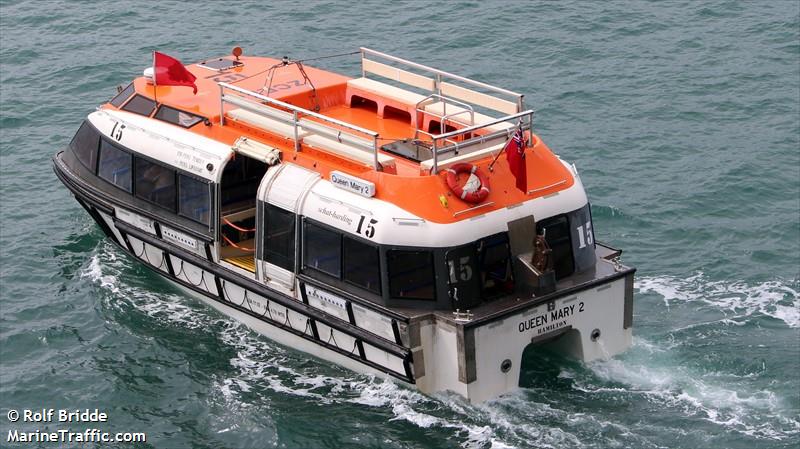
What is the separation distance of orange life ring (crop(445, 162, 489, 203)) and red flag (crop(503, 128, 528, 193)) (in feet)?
1.62

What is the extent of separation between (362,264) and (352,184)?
1.24 meters

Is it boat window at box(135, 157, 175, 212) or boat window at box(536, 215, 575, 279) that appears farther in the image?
boat window at box(135, 157, 175, 212)

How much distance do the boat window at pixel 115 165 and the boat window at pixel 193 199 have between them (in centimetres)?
139

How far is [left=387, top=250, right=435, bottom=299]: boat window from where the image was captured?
21094 millimetres

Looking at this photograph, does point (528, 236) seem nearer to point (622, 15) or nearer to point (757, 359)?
point (757, 359)

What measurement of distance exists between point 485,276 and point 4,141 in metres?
15.9

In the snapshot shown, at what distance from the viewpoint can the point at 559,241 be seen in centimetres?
2206

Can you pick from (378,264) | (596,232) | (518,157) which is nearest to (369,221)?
(378,264)

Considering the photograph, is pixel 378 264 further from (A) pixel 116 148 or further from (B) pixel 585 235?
(A) pixel 116 148

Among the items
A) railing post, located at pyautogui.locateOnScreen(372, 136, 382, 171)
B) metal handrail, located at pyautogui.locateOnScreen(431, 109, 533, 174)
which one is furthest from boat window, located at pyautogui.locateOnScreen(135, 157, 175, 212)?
metal handrail, located at pyautogui.locateOnScreen(431, 109, 533, 174)

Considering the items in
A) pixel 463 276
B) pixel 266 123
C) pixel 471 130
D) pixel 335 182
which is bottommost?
pixel 463 276

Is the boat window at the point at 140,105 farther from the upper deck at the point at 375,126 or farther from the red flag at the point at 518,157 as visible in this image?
the red flag at the point at 518,157

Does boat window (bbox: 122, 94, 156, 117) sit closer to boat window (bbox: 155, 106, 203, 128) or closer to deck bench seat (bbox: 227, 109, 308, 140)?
boat window (bbox: 155, 106, 203, 128)

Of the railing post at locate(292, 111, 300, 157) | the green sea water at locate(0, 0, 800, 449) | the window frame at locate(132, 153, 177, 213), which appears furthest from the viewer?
the window frame at locate(132, 153, 177, 213)
